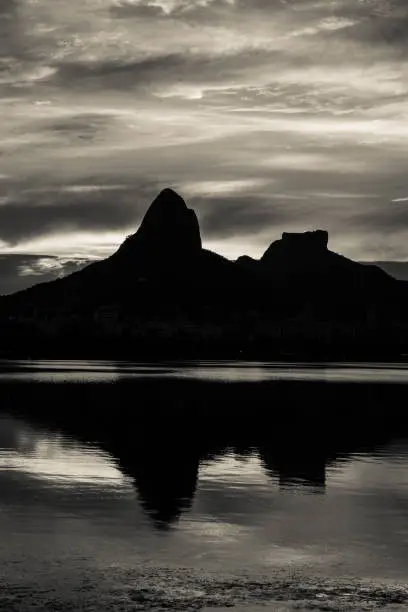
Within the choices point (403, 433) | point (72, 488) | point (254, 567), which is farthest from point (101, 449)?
point (254, 567)

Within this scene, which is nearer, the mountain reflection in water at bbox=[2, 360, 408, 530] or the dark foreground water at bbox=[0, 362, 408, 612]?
the dark foreground water at bbox=[0, 362, 408, 612]

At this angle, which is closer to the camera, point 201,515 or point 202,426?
point 201,515

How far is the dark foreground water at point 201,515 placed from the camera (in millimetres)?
21938

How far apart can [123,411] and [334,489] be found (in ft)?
135

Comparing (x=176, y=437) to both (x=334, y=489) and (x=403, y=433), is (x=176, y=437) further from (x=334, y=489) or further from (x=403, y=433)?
(x=334, y=489)

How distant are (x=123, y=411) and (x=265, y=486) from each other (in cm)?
4023

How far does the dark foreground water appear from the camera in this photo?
72.0ft

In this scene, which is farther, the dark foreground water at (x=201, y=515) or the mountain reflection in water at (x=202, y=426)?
the mountain reflection in water at (x=202, y=426)

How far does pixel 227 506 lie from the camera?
33.5 m

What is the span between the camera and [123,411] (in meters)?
77.8

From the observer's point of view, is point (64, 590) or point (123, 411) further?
point (123, 411)

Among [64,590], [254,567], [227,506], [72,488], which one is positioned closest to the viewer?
[64,590]

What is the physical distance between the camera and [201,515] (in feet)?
104

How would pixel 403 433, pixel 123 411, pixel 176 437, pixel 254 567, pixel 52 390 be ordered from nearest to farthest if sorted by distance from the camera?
1. pixel 254 567
2. pixel 176 437
3. pixel 403 433
4. pixel 123 411
5. pixel 52 390
